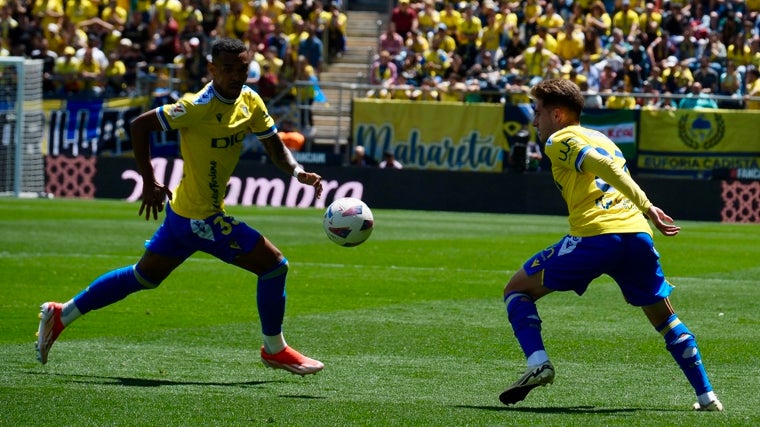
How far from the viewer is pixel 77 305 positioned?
8.91m

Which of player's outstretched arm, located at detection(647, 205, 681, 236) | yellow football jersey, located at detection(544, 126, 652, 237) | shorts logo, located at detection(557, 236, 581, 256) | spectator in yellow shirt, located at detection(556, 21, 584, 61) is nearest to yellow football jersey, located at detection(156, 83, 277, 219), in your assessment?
yellow football jersey, located at detection(544, 126, 652, 237)

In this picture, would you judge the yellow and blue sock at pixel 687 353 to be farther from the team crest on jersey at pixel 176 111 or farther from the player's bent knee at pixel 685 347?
the team crest on jersey at pixel 176 111

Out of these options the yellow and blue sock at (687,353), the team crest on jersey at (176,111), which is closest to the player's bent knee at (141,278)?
the team crest on jersey at (176,111)

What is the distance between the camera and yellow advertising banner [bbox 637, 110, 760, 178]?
26.5 m

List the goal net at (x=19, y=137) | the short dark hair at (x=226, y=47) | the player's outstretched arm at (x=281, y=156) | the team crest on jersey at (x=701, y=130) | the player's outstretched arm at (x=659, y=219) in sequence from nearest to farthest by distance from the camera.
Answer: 1. the player's outstretched arm at (x=659, y=219)
2. the short dark hair at (x=226, y=47)
3. the player's outstretched arm at (x=281, y=156)
4. the team crest on jersey at (x=701, y=130)
5. the goal net at (x=19, y=137)

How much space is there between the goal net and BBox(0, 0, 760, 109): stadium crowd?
1944 millimetres

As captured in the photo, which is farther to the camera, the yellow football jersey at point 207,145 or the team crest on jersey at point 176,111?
the yellow football jersey at point 207,145

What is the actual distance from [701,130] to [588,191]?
2004cm

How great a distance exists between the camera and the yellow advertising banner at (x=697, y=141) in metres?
26.5

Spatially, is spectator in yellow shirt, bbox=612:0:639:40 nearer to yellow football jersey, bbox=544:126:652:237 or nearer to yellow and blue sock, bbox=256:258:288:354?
yellow and blue sock, bbox=256:258:288:354

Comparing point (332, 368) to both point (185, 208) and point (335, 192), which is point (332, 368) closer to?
point (185, 208)

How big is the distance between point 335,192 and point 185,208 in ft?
61.9

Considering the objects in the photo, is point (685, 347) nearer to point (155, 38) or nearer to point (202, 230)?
point (202, 230)

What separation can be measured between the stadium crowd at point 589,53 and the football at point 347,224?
18180mm
